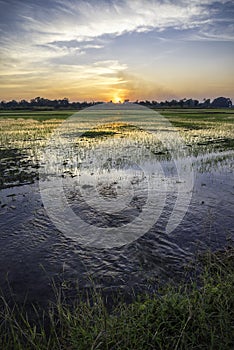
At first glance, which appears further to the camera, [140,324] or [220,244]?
[220,244]

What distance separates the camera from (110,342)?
2.72m

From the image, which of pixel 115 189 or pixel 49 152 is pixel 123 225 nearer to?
pixel 115 189

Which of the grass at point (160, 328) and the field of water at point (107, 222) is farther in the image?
the field of water at point (107, 222)

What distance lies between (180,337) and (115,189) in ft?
22.8

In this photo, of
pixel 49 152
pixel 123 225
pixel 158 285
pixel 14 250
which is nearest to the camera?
pixel 158 285

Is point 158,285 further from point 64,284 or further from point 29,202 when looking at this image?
point 29,202

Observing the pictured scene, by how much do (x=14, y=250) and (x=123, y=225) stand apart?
2.64 metres

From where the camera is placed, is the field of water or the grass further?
the field of water

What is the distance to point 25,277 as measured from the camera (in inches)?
190

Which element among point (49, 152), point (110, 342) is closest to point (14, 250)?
point (110, 342)

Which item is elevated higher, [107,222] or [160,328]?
[160,328]

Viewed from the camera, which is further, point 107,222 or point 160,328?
point 107,222

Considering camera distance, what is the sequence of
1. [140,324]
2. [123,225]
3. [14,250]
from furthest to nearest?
[123,225] → [14,250] → [140,324]

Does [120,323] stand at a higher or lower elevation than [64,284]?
higher
